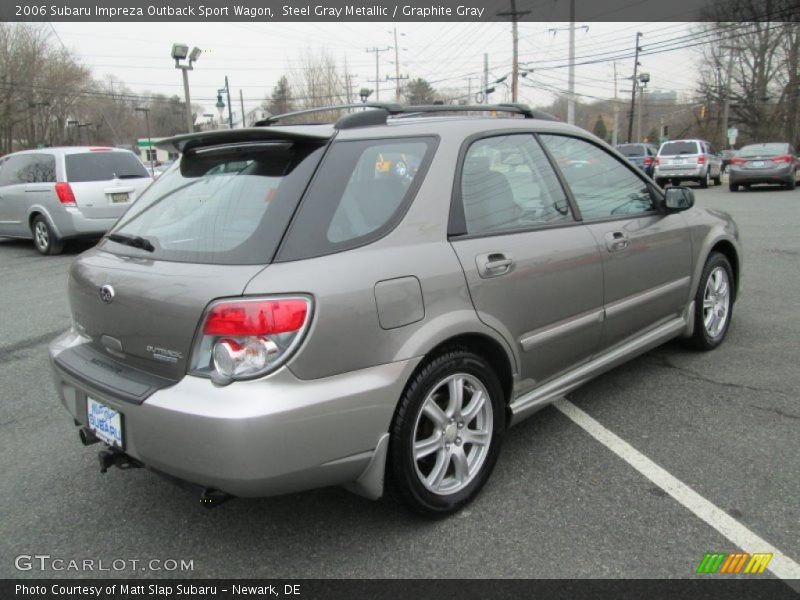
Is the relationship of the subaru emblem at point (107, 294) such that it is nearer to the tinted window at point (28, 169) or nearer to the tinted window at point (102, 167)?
the tinted window at point (102, 167)

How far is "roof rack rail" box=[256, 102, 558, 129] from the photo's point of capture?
261 cm

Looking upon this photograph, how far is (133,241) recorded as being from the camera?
2703 millimetres

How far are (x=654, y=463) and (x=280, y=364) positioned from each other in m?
1.96

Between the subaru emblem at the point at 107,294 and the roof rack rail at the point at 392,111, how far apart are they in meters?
1.12

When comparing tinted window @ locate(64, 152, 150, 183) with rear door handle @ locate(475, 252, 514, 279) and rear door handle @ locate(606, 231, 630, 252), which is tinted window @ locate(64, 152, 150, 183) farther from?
rear door handle @ locate(475, 252, 514, 279)

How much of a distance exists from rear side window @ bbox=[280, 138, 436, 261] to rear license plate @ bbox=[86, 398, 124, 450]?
91 centimetres

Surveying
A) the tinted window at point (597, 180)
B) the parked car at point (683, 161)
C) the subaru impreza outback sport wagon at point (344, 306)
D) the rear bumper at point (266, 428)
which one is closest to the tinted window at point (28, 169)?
the subaru impreza outback sport wagon at point (344, 306)

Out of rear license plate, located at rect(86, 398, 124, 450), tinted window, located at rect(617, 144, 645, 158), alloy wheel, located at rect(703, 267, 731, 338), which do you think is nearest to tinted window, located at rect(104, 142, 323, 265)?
rear license plate, located at rect(86, 398, 124, 450)

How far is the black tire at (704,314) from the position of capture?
429cm

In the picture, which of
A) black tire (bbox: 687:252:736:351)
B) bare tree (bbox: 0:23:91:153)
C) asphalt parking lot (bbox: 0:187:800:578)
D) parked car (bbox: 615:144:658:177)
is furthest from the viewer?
bare tree (bbox: 0:23:91:153)

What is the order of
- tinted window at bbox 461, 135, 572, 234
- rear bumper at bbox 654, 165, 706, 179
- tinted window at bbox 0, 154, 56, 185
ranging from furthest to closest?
rear bumper at bbox 654, 165, 706, 179 → tinted window at bbox 0, 154, 56, 185 → tinted window at bbox 461, 135, 572, 234

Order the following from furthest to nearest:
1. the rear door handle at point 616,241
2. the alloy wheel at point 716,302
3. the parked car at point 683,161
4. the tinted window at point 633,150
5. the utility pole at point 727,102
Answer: the utility pole at point 727,102
the tinted window at point 633,150
the parked car at point 683,161
the alloy wheel at point 716,302
the rear door handle at point 616,241
